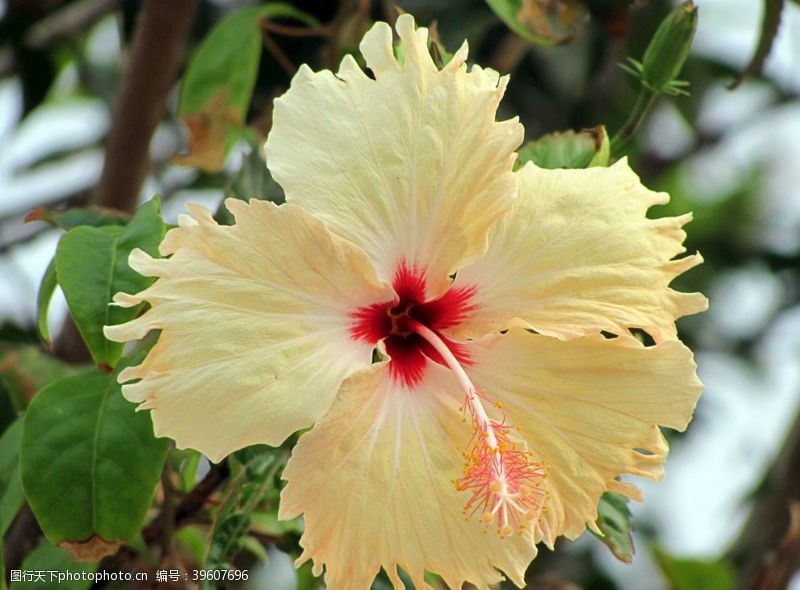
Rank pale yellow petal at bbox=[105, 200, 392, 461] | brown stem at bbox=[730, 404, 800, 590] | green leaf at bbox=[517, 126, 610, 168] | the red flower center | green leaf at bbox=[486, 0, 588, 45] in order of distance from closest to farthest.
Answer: pale yellow petal at bbox=[105, 200, 392, 461] → the red flower center → green leaf at bbox=[517, 126, 610, 168] → green leaf at bbox=[486, 0, 588, 45] → brown stem at bbox=[730, 404, 800, 590]

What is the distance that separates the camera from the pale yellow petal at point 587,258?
908 mm

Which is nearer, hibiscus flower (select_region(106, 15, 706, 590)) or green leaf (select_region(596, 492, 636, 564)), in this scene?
hibiscus flower (select_region(106, 15, 706, 590))

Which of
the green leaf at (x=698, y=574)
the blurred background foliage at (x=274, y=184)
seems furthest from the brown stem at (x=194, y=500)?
the green leaf at (x=698, y=574)

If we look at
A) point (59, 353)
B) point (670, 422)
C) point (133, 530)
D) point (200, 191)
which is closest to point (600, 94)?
point (200, 191)

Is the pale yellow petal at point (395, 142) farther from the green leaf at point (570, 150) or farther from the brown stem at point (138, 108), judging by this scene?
the brown stem at point (138, 108)

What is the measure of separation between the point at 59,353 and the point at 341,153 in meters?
0.87

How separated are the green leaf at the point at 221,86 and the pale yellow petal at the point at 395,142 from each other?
63cm

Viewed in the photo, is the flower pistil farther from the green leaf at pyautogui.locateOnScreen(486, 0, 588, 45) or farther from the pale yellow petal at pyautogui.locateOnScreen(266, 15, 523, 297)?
the green leaf at pyautogui.locateOnScreen(486, 0, 588, 45)

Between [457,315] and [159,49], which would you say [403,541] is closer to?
[457,315]

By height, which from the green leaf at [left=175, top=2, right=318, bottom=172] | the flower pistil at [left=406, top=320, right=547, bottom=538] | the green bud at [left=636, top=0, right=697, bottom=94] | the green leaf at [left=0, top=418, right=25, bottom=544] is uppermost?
the green bud at [left=636, top=0, right=697, bottom=94]

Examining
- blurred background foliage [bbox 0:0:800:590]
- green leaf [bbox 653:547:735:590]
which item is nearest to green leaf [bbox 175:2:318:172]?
blurred background foliage [bbox 0:0:800:590]

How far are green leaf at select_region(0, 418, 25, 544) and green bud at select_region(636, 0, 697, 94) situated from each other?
2.32ft

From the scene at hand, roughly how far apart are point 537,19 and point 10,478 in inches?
29.6

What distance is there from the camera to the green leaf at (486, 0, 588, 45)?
1266 mm
